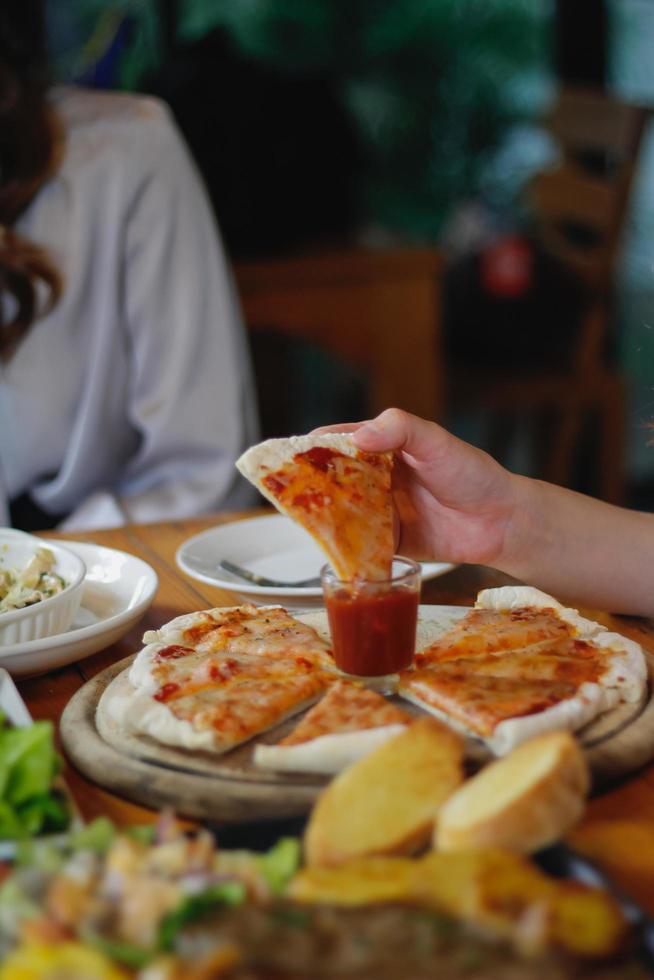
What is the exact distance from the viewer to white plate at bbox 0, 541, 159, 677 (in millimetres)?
1280

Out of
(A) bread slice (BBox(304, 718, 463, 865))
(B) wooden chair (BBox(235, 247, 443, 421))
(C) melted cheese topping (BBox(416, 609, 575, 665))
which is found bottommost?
(B) wooden chair (BBox(235, 247, 443, 421))

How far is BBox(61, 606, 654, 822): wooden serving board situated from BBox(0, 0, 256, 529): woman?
1285mm

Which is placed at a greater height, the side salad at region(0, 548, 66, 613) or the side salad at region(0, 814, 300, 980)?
the side salad at region(0, 814, 300, 980)

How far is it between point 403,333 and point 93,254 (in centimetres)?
154

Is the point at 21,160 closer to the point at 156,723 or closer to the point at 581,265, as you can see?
the point at 156,723

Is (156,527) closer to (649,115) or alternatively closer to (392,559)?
(392,559)

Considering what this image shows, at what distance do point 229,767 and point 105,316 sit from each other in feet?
5.33

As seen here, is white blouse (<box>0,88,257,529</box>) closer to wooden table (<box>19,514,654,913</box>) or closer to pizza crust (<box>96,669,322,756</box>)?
wooden table (<box>19,514,654,913</box>)

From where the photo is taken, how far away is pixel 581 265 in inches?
166

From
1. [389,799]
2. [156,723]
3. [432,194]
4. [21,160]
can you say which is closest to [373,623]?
[156,723]

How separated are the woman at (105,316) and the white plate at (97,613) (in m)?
0.71

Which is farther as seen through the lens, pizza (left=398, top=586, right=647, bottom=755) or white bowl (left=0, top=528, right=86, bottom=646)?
white bowl (left=0, top=528, right=86, bottom=646)

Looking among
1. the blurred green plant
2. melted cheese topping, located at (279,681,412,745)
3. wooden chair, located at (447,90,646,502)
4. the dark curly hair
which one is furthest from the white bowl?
the blurred green plant

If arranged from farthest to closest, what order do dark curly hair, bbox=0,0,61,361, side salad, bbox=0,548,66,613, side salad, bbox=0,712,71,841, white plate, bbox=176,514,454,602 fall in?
dark curly hair, bbox=0,0,61,361
white plate, bbox=176,514,454,602
side salad, bbox=0,548,66,613
side salad, bbox=0,712,71,841
